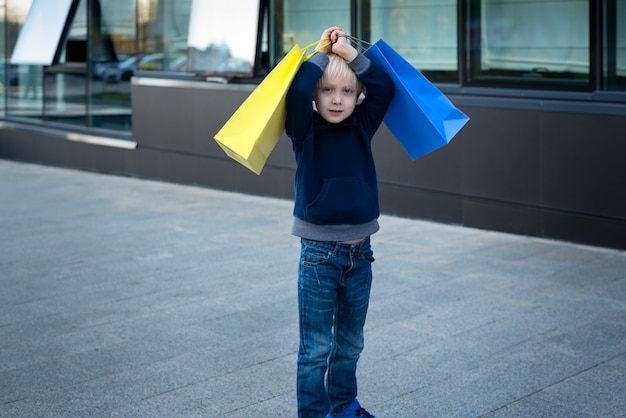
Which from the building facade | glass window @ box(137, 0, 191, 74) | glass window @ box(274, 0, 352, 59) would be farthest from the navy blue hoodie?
glass window @ box(137, 0, 191, 74)

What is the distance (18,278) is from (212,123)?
4.67 metres

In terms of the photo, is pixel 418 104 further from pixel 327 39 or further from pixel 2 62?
pixel 2 62

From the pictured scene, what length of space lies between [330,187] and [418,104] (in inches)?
19.2

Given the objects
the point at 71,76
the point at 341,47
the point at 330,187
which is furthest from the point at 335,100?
the point at 71,76

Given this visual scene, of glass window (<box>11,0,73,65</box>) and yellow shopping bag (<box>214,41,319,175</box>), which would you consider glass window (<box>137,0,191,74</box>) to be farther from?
yellow shopping bag (<box>214,41,319,175</box>)

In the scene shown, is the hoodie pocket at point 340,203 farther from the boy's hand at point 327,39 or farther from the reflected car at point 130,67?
the reflected car at point 130,67

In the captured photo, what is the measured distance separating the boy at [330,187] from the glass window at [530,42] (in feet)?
15.2

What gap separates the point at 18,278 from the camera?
7242 mm

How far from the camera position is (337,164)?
12.3ft

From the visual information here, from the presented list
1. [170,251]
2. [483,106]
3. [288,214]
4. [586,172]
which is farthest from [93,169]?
[586,172]

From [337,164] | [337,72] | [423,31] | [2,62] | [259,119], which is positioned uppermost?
[2,62]

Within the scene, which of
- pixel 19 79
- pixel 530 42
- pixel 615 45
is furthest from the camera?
pixel 19 79

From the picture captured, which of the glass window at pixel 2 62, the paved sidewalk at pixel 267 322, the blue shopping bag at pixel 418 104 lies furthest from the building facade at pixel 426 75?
the blue shopping bag at pixel 418 104

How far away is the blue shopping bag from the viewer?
382cm
